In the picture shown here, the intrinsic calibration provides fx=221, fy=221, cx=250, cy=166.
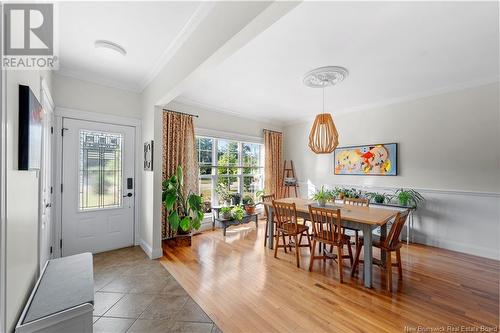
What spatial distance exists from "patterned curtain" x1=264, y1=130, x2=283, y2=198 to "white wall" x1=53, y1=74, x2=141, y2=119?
324 cm

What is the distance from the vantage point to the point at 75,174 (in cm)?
316

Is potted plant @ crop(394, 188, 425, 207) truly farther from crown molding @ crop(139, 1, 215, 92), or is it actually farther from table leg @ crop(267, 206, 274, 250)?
crown molding @ crop(139, 1, 215, 92)

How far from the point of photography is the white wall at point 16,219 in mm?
1162

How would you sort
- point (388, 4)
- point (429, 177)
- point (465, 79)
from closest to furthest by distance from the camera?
point (388, 4)
point (465, 79)
point (429, 177)

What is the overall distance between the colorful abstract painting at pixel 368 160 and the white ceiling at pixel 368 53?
0.96m

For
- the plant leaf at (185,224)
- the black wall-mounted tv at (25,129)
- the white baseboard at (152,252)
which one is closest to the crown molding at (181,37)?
the black wall-mounted tv at (25,129)

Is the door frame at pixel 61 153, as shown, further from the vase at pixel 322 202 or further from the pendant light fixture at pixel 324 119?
the vase at pixel 322 202

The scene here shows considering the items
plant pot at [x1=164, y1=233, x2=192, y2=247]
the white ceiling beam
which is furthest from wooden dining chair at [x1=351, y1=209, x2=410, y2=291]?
plant pot at [x1=164, y1=233, x2=192, y2=247]

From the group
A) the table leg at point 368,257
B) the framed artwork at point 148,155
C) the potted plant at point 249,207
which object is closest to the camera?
the table leg at point 368,257

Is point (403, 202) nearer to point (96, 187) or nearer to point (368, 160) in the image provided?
point (368, 160)

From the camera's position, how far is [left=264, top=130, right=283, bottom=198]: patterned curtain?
19.3ft

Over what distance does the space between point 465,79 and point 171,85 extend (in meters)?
4.30

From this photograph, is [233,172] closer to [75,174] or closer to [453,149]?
[75,174]

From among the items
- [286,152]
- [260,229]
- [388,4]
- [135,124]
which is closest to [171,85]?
[135,124]
